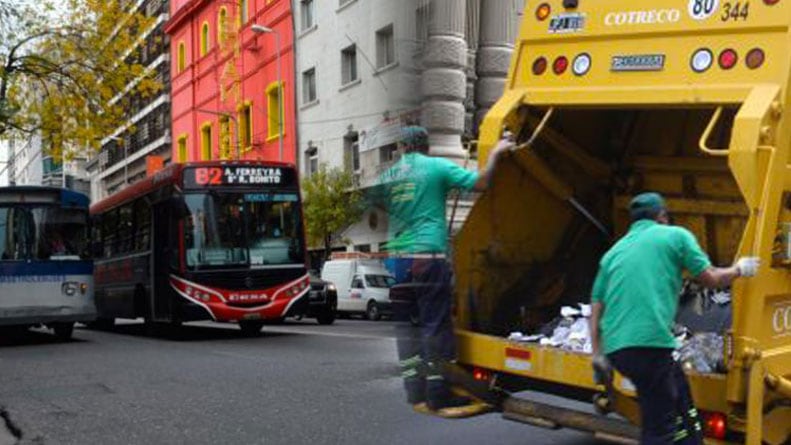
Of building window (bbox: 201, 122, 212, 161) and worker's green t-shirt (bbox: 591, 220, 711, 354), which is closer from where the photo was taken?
worker's green t-shirt (bbox: 591, 220, 711, 354)

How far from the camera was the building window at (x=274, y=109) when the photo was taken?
3278cm

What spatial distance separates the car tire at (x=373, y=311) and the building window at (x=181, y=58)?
24.0 meters

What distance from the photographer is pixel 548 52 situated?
19.2 ft

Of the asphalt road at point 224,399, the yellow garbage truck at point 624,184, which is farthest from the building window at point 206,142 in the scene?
the yellow garbage truck at point 624,184

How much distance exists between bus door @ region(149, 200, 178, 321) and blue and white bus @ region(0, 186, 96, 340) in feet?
3.56

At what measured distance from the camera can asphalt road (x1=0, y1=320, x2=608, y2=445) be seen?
23.0ft

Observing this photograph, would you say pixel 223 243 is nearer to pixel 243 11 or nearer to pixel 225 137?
pixel 243 11

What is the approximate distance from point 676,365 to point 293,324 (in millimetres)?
18407

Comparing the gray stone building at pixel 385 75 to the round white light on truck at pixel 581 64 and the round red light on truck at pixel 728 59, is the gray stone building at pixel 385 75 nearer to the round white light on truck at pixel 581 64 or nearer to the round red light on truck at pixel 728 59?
the round white light on truck at pixel 581 64

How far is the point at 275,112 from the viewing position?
110 feet

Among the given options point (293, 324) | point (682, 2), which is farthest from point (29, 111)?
point (682, 2)

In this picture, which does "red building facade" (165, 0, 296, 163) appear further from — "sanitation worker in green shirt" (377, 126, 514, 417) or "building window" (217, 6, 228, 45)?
"sanitation worker in green shirt" (377, 126, 514, 417)

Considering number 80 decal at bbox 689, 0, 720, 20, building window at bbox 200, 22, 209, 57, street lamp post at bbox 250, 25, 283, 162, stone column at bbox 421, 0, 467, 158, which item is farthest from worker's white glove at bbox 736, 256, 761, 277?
building window at bbox 200, 22, 209, 57

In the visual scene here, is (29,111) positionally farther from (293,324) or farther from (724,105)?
(724,105)
